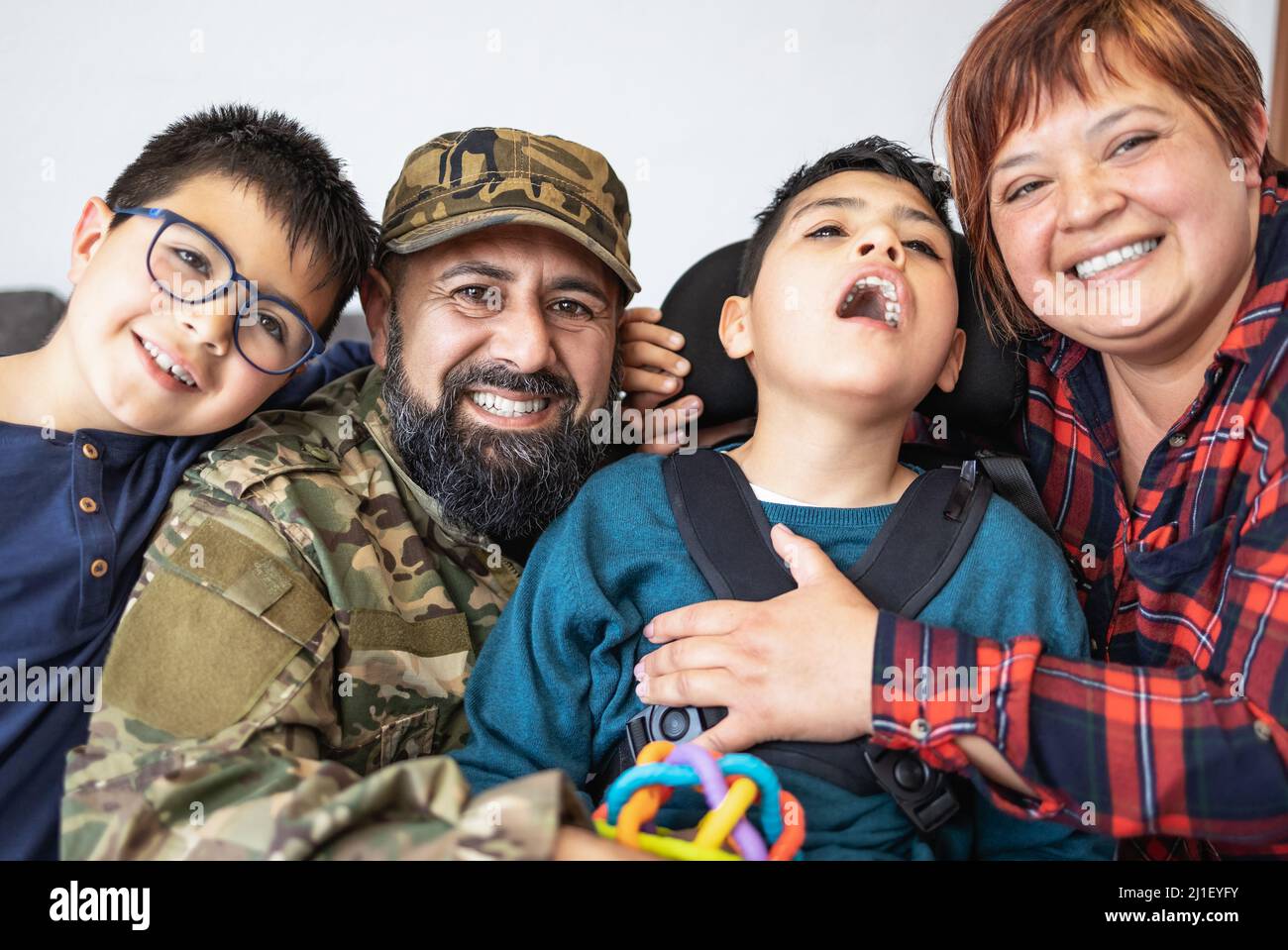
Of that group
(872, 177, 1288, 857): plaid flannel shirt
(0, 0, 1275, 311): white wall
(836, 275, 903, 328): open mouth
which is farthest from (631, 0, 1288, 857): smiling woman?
(0, 0, 1275, 311): white wall

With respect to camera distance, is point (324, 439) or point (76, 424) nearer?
point (76, 424)

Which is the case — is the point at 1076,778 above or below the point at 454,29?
below

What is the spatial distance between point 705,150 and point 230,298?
7.05 feet

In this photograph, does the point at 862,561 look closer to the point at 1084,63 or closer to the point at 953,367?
the point at 953,367

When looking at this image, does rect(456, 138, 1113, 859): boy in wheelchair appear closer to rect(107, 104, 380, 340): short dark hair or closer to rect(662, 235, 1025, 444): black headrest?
rect(662, 235, 1025, 444): black headrest

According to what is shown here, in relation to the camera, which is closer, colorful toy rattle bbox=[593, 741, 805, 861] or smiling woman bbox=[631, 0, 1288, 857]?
colorful toy rattle bbox=[593, 741, 805, 861]

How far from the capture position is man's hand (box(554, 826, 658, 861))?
3.93 feet

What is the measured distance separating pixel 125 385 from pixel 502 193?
754mm

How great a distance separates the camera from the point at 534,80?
3.38 meters

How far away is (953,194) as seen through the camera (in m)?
2.01

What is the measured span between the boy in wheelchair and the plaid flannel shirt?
16 centimetres

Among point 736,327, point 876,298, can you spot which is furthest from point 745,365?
point 876,298
